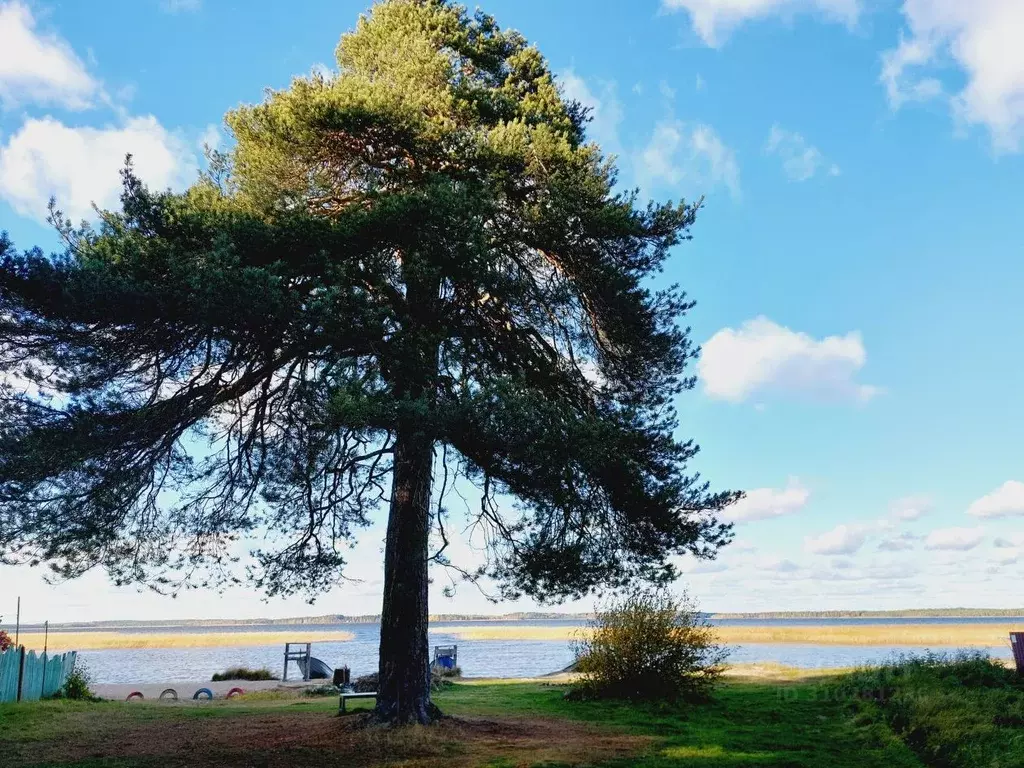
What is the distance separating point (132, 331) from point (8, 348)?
5.41ft

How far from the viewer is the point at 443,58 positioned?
13141mm

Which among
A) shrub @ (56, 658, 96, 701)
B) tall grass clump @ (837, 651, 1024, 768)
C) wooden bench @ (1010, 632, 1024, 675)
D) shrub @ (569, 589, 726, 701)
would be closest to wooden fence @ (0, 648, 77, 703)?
shrub @ (56, 658, 96, 701)

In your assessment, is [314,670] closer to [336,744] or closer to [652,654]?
[652,654]

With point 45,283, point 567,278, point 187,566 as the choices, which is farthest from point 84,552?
point 567,278

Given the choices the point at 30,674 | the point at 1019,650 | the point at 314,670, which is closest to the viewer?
the point at 1019,650

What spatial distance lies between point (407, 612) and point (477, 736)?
2.11 m

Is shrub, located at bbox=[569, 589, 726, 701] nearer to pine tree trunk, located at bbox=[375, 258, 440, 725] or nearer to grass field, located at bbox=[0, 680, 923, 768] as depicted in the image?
grass field, located at bbox=[0, 680, 923, 768]

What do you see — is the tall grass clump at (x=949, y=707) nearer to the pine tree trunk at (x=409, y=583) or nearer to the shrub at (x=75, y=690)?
the pine tree trunk at (x=409, y=583)

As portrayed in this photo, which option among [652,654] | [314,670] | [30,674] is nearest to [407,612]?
[652,654]

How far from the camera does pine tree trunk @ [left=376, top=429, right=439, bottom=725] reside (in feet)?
39.7

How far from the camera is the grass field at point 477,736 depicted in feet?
33.5

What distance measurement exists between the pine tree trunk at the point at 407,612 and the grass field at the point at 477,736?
467 mm

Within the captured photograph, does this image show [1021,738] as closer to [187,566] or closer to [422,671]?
[422,671]

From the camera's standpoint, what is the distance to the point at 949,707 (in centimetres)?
1225
